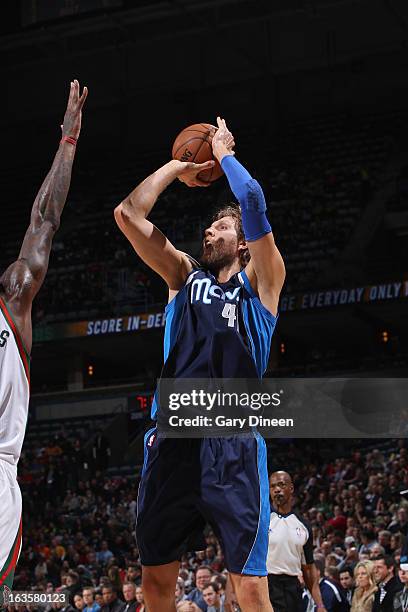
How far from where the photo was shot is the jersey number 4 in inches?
189

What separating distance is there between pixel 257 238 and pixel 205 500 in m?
1.27

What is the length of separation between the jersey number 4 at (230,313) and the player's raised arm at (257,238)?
0.55 ft

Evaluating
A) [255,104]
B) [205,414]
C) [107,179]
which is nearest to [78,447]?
[107,179]

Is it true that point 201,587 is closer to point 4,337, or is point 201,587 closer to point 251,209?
point 251,209

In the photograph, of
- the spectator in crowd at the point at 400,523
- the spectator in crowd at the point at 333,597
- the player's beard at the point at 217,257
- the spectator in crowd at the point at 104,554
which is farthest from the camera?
the spectator in crowd at the point at 104,554

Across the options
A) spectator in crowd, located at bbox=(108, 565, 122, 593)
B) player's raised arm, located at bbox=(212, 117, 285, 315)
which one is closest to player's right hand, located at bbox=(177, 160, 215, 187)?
player's raised arm, located at bbox=(212, 117, 285, 315)

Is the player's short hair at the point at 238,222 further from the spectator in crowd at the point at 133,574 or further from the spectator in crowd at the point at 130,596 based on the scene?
the spectator in crowd at the point at 133,574

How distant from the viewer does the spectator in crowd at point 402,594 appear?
915 centimetres

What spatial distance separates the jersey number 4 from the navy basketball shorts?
566 millimetres

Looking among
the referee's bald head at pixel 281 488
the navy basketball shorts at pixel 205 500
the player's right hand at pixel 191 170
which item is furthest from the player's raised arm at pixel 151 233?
the referee's bald head at pixel 281 488

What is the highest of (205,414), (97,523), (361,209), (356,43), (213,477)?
(356,43)

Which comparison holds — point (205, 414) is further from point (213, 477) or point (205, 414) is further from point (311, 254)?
point (311, 254)

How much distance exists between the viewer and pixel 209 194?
26.8 metres

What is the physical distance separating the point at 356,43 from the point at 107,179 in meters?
8.10
